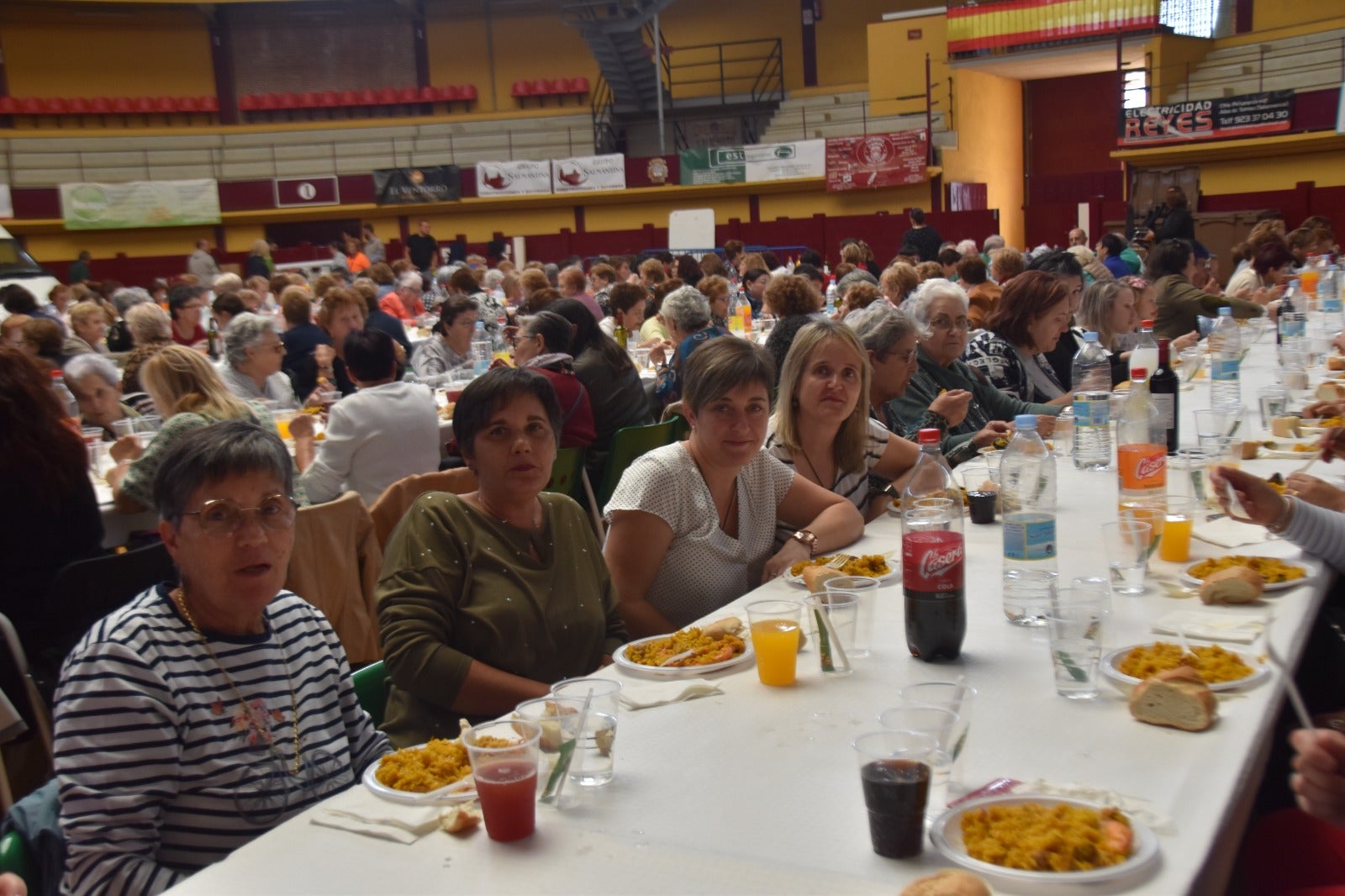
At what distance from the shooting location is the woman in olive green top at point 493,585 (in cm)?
239

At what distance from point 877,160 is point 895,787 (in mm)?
20600

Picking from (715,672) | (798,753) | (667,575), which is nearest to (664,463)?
(667,575)

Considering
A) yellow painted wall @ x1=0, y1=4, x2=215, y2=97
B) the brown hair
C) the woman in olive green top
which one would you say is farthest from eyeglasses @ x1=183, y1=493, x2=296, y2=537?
yellow painted wall @ x1=0, y1=4, x2=215, y2=97

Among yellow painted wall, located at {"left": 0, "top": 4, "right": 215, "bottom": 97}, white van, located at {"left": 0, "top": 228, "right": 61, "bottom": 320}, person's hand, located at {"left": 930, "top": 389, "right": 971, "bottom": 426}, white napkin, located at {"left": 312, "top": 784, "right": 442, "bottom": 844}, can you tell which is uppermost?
yellow painted wall, located at {"left": 0, "top": 4, "right": 215, "bottom": 97}

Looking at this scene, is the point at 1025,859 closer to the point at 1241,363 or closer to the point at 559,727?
the point at 559,727

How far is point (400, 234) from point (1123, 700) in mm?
23516

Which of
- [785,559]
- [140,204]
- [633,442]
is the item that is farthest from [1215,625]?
[140,204]

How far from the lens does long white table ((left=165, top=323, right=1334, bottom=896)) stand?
1.46 m

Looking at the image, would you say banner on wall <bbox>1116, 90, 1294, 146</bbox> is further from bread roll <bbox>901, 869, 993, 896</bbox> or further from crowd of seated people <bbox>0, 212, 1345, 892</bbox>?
bread roll <bbox>901, 869, 993, 896</bbox>

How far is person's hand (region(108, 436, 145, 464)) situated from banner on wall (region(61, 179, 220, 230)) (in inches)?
791

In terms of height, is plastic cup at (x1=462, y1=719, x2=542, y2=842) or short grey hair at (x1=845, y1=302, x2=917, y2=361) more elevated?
short grey hair at (x1=845, y1=302, x2=917, y2=361)

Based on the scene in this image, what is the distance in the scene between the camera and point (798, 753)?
70.9 inches

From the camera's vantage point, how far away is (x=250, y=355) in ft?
19.5

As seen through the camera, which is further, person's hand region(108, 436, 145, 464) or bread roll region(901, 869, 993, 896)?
person's hand region(108, 436, 145, 464)
